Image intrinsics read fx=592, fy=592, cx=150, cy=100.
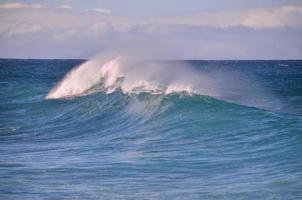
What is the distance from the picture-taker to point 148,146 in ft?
44.5

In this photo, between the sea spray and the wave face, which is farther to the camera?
the sea spray

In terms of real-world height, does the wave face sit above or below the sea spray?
below

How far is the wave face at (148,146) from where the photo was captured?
9.49m

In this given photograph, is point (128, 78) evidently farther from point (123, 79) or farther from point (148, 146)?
point (148, 146)

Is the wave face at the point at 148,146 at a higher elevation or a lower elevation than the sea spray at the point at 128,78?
lower

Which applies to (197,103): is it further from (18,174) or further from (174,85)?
(18,174)

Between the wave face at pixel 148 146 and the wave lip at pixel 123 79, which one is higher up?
the wave lip at pixel 123 79

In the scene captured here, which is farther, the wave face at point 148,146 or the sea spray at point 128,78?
the sea spray at point 128,78

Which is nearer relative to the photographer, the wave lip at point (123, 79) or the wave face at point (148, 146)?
the wave face at point (148, 146)

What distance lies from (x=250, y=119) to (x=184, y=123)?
1859 millimetres

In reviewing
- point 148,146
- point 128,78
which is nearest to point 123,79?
point 128,78

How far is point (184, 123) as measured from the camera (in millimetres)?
16172

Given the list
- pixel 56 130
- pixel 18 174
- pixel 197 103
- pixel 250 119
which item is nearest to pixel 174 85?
pixel 197 103

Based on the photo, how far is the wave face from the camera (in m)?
9.49
